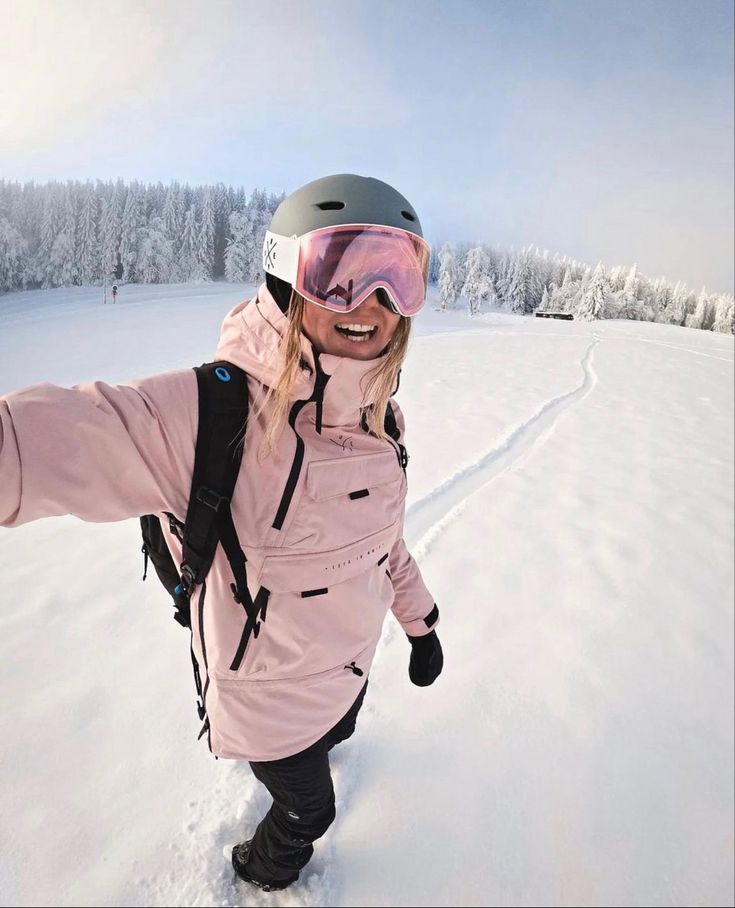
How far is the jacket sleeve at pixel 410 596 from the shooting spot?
1778 mm

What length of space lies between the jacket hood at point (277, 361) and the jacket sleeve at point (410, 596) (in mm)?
734

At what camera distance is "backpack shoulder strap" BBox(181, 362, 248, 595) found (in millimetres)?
1021

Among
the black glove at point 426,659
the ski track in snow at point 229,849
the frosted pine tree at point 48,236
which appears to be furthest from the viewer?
the frosted pine tree at point 48,236

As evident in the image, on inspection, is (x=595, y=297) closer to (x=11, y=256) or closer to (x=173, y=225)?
(x=173, y=225)

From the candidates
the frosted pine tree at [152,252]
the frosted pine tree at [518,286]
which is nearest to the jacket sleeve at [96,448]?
the frosted pine tree at [152,252]

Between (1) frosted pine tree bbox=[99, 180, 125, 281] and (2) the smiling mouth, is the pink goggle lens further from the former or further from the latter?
(1) frosted pine tree bbox=[99, 180, 125, 281]

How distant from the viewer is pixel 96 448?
887mm

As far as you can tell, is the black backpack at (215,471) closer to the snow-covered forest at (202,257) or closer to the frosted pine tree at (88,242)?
the snow-covered forest at (202,257)

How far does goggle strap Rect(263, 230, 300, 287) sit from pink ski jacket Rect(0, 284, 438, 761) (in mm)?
81

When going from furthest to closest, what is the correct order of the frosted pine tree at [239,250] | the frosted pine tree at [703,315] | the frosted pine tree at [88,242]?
the frosted pine tree at [703,315] < the frosted pine tree at [239,250] < the frosted pine tree at [88,242]

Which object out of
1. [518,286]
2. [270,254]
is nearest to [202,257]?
[270,254]

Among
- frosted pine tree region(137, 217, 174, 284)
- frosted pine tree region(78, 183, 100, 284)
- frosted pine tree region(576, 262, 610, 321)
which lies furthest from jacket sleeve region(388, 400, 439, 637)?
frosted pine tree region(576, 262, 610, 321)

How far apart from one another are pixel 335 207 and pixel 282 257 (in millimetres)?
229

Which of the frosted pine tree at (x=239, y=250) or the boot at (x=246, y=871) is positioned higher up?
the frosted pine tree at (x=239, y=250)
